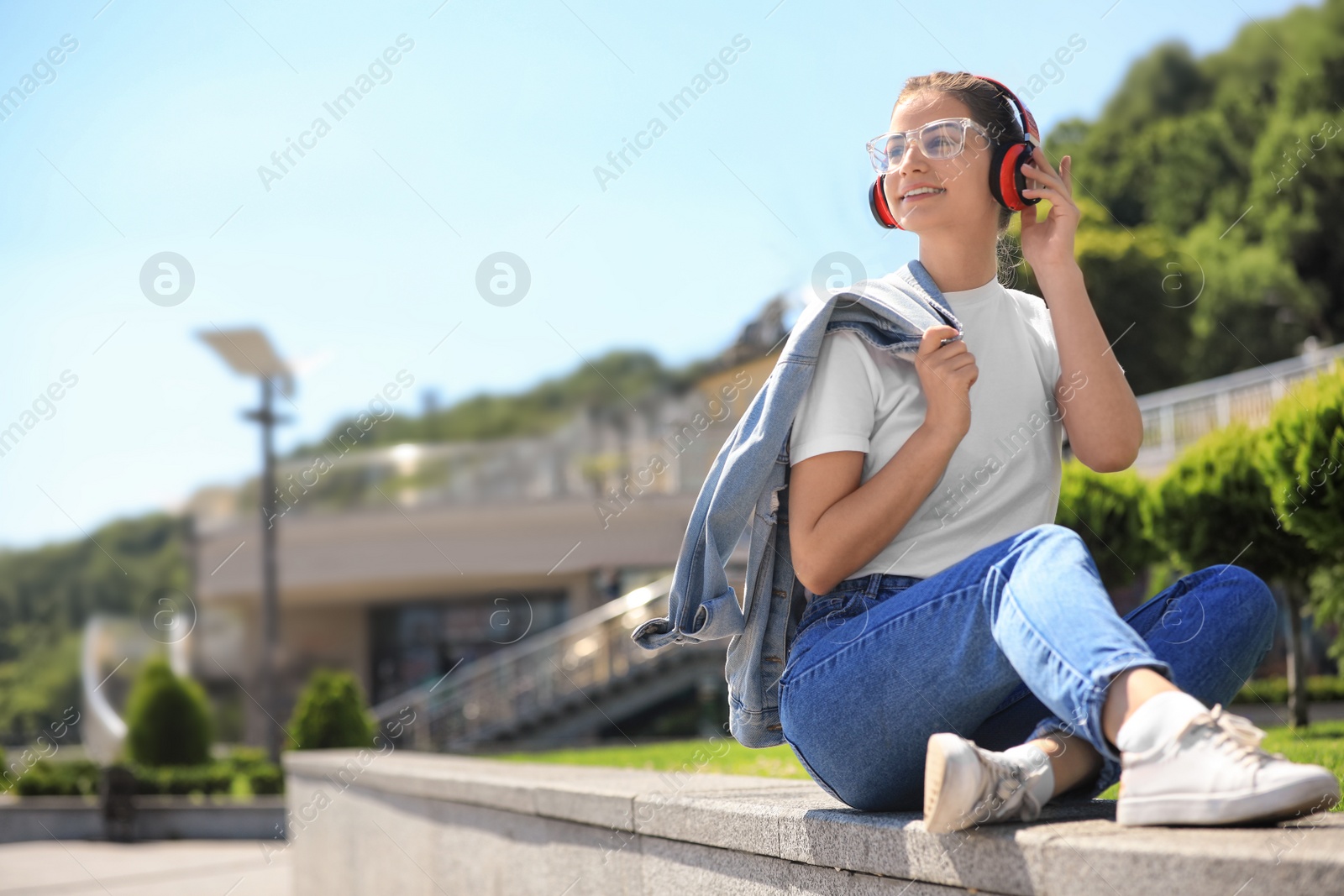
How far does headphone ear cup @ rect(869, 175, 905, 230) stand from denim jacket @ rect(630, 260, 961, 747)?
13 cm

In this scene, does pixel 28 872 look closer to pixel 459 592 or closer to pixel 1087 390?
pixel 1087 390

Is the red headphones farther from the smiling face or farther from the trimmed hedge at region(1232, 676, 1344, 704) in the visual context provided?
the trimmed hedge at region(1232, 676, 1344, 704)

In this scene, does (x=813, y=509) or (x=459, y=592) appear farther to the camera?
(x=459, y=592)

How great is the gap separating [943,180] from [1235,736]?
3.84ft

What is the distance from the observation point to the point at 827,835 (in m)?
2.09

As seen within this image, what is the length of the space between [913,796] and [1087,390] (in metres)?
0.80

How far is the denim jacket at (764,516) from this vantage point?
6.97 ft

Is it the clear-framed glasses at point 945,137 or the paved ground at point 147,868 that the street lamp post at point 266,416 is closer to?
the paved ground at point 147,868

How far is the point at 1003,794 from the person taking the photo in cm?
169

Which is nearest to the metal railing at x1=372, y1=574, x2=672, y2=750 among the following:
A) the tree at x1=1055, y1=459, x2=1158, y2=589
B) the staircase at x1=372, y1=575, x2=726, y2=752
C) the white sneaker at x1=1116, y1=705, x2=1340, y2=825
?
the staircase at x1=372, y1=575, x2=726, y2=752

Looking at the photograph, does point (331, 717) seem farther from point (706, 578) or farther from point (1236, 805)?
point (1236, 805)

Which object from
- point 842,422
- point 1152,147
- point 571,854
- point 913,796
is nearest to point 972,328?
point 842,422

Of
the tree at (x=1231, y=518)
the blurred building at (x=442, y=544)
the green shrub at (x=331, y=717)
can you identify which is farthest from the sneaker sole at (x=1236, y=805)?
the blurred building at (x=442, y=544)

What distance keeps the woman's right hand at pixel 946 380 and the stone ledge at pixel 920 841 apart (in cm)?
63
